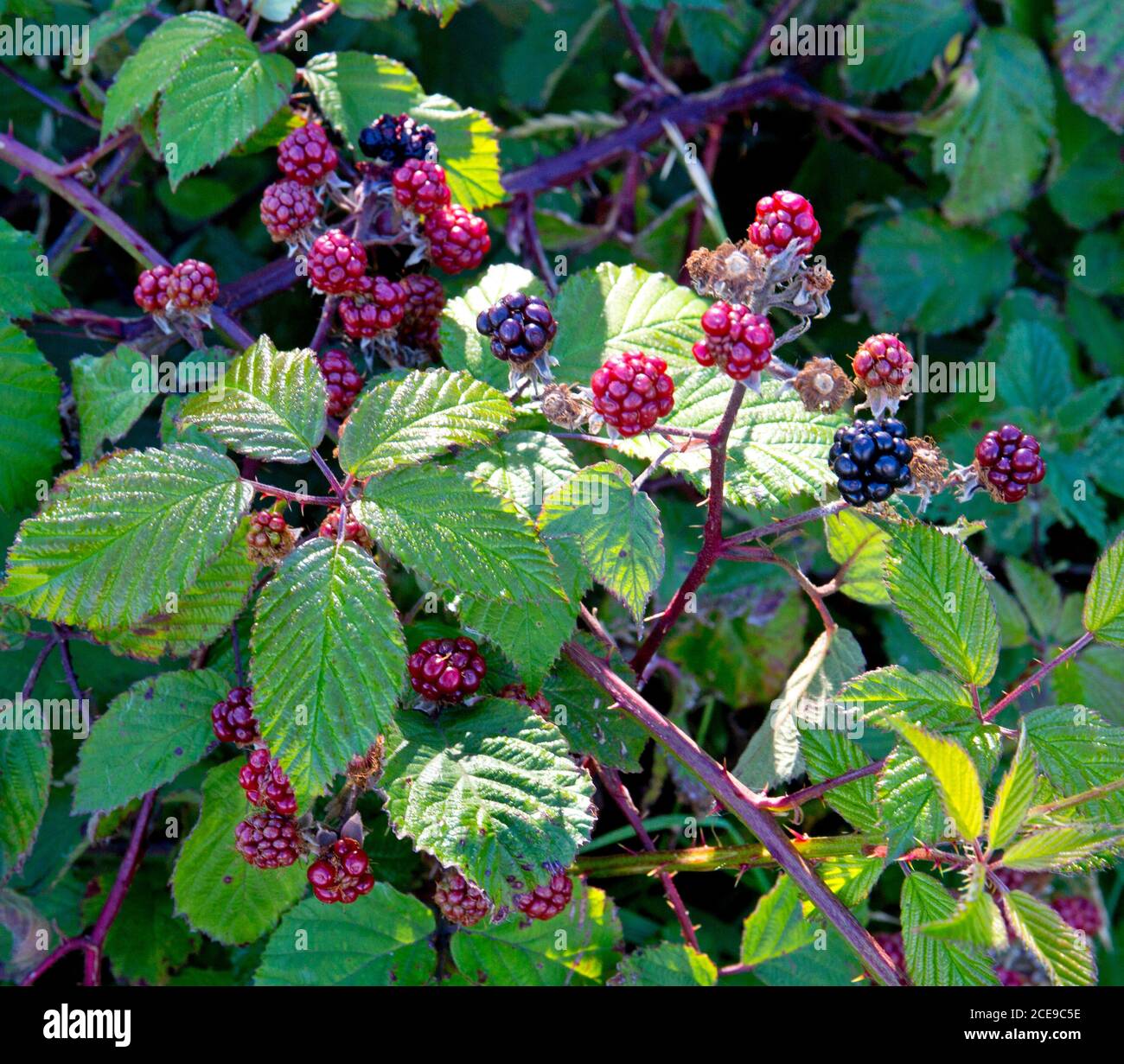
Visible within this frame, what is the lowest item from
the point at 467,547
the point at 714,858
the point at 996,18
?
the point at 714,858

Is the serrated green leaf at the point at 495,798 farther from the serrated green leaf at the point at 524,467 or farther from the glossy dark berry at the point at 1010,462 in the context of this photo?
the glossy dark berry at the point at 1010,462

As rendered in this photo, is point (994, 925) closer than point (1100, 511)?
Yes

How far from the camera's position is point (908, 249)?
2.21 m

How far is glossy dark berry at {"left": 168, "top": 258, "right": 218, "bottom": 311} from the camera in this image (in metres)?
1.29

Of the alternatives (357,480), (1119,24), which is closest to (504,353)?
(357,480)

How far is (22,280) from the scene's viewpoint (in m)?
1.43

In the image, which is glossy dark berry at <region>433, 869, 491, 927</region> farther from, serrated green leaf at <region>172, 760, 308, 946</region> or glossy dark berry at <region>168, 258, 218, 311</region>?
glossy dark berry at <region>168, 258, 218, 311</region>

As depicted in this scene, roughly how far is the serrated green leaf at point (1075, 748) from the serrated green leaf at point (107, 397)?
44.0 inches

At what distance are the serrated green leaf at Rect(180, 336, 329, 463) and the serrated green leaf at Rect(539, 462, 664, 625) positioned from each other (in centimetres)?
28

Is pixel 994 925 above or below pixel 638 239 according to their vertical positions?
below

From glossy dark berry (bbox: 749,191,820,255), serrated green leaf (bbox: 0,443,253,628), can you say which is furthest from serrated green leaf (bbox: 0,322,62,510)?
glossy dark berry (bbox: 749,191,820,255)

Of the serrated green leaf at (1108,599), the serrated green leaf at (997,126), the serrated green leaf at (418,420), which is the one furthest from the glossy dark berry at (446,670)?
the serrated green leaf at (997,126)

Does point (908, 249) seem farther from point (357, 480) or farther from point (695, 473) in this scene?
point (357, 480)

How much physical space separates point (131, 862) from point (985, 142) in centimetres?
201
